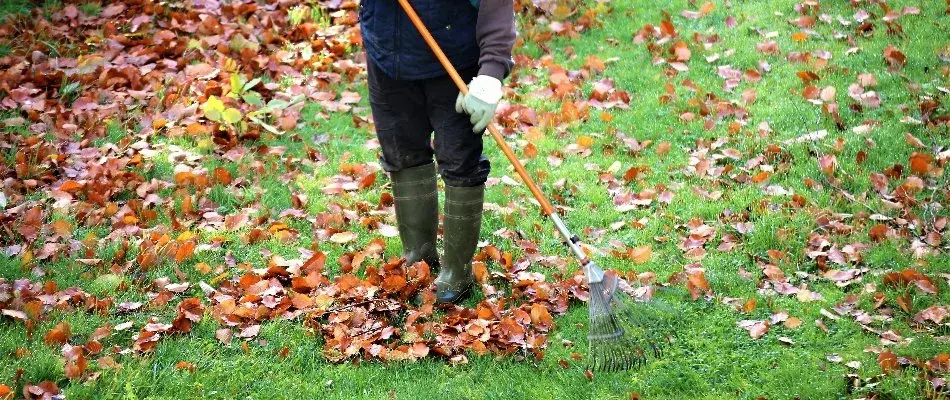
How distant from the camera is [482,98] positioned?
3490 millimetres

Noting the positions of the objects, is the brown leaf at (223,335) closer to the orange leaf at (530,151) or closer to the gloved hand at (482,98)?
the gloved hand at (482,98)

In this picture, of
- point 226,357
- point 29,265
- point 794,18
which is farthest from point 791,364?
point 794,18

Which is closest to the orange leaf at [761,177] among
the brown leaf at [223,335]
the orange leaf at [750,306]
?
the orange leaf at [750,306]

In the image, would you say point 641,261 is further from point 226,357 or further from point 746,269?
point 226,357

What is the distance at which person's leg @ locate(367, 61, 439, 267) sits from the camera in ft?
12.7

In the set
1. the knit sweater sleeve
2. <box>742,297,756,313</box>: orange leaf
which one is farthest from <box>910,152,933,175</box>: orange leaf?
the knit sweater sleeve

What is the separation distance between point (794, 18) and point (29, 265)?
5.07 meters

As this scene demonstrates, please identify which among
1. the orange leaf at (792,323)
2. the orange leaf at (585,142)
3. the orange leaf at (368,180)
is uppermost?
the orange leaf at (792,323)

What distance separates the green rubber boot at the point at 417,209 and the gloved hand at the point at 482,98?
2.07 ft

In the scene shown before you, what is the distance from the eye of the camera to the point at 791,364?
3.46 metres

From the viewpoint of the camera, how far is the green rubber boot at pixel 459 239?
3.95m

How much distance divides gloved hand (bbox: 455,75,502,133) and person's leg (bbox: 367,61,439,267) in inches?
15.2

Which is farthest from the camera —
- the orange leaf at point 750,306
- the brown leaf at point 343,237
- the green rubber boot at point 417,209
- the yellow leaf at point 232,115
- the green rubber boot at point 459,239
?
the yellow leaf at point 232,115

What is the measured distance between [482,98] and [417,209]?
0.83m
